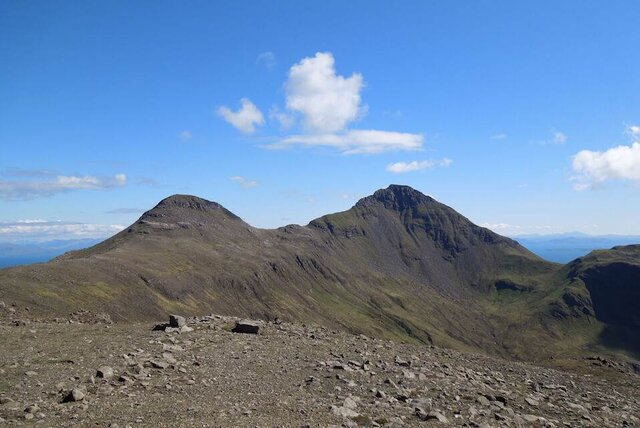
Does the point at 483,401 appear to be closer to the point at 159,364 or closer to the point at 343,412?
the point at 343,412

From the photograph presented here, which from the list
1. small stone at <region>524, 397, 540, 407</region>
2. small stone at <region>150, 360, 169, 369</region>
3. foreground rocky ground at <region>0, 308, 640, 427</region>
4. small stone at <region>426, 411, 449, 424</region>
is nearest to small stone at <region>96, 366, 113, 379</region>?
foreground rocky ground at <region>0, 308, 640, 427</region>

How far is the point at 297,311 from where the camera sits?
189 meters

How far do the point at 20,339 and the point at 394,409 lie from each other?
21.8 metres

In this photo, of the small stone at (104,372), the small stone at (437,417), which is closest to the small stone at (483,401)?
the small stone at (437,417)

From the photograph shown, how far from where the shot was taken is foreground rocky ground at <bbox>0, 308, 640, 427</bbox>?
18.7 metres

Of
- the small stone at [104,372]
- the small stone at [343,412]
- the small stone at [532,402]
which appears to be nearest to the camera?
the small stone at [343,412]

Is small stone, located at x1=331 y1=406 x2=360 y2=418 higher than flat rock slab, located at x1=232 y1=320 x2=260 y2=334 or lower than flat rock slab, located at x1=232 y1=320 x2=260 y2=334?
lower

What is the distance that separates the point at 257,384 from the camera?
22.9m

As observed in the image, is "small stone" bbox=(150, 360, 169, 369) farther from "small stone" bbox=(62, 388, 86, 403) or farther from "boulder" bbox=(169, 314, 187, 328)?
"boulder" bbox=(169, 314, 187, 328)

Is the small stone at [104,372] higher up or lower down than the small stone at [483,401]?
higher up

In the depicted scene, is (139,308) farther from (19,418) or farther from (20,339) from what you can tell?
(19,418)

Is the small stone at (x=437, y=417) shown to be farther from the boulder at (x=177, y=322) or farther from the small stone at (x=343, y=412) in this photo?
the boulder at (x=177, y=322)

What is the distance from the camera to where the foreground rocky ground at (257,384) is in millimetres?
18656

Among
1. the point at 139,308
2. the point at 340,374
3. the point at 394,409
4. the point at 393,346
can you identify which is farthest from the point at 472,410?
the point at 139,308
